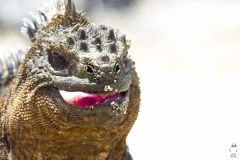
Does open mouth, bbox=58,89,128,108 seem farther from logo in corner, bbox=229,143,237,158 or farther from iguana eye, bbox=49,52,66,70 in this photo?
logo in corner, bbox=229,143,237,158

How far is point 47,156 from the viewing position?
A: 496cm

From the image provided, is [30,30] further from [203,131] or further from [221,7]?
[221,7]

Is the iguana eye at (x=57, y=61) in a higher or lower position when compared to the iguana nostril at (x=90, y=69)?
higher

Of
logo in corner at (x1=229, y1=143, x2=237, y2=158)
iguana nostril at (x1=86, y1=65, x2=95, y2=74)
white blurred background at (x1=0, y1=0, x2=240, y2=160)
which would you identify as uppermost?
white blurred background at (x1=0, y1=0, x2=240, y2=160)

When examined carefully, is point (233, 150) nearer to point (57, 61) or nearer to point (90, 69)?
point (57, 61)

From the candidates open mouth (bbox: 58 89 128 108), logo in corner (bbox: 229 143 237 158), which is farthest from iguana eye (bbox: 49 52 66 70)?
logo in corner (bbox: 229 143 237 158)

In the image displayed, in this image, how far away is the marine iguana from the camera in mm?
4203

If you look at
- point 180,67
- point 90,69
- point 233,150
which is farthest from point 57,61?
point 180,67

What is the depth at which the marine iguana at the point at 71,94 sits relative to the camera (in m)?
4.20

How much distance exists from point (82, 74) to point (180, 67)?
364 inches

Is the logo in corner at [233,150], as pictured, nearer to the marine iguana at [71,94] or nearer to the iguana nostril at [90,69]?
the marine iguana at [71,94]

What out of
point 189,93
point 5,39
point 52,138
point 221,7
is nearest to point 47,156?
point 52,138

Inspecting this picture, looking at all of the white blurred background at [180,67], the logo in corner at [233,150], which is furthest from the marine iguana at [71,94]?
the white blurred background at [180,67]

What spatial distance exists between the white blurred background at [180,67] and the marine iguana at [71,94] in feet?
9.89
